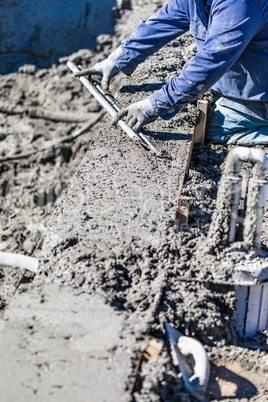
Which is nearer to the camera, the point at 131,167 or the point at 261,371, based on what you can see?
the point at 261,371

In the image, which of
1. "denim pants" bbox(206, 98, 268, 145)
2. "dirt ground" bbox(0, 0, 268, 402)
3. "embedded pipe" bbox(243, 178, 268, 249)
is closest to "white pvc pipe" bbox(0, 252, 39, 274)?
"dirt ground" bbox(0, 0, 268, 402)

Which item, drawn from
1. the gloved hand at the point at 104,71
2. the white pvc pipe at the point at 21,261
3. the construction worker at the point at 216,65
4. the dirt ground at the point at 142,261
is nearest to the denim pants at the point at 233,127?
the construction worker at the point at 216,65

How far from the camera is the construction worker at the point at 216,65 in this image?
10.3 feet

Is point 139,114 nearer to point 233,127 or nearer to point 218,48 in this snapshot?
point 218,48

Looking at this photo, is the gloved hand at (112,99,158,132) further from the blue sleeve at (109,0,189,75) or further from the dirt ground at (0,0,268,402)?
the blue sleeve at (109,0,189,75)

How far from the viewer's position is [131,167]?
3361 mm

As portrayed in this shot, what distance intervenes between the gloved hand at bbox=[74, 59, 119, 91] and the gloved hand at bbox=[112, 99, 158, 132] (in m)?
0.67

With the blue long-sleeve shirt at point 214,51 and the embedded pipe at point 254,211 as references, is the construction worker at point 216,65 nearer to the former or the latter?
the blue long-sleeve shirt at point 214,51

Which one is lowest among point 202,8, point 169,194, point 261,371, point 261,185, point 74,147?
point 74,147

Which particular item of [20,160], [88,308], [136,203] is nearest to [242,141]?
[136,203]

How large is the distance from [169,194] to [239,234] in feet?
2.02

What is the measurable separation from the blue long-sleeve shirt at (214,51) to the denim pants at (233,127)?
77 mm

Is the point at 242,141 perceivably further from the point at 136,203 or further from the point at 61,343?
the point at 61,343

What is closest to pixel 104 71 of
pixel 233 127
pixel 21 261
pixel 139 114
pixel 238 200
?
pixel 139 114
